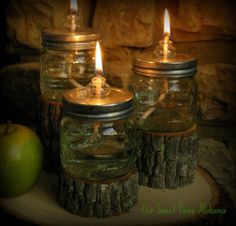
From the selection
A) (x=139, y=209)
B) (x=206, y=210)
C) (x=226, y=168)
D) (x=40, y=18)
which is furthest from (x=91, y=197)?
(x=40, y=18)

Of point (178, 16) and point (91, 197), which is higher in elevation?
point (178, 16)

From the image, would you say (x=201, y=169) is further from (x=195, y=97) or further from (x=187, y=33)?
(x=187, y=33)

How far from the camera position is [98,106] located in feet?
2.92

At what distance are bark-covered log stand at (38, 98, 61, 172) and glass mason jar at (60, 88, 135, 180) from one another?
13 centimetres

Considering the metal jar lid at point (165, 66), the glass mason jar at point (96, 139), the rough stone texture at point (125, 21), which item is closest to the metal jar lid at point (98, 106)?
the glass mason jar at point (96, 139)

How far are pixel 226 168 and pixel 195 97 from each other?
271 mm

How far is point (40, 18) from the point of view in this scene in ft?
4.54

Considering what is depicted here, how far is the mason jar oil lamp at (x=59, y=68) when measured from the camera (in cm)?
109

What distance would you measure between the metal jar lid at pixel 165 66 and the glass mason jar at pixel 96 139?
9 cm

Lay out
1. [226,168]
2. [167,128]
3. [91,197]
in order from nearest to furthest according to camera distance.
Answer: [91,197] → [167,128] → [226,168]

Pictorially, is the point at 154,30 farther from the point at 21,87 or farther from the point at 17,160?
the point at 17,160

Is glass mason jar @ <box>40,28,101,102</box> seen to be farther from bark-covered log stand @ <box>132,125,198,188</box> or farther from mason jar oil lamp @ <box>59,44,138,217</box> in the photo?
bark-covered log stand @ <box>132,125,198,188</box>

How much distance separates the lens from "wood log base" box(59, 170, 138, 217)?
0.94m

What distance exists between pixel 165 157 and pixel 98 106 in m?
0.24
